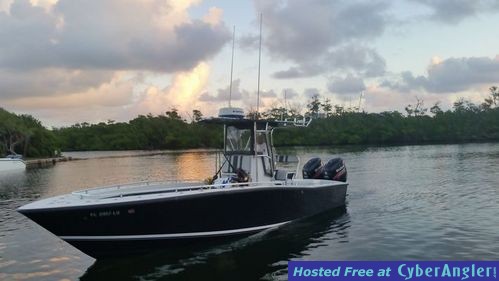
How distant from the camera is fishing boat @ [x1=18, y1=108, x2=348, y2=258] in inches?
452

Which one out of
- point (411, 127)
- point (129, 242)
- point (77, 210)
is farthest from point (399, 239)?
point (411, 127)

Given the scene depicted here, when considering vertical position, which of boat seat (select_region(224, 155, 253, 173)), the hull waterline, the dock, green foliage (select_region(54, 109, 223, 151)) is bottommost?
the dock

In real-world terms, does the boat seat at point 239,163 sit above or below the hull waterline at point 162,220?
above

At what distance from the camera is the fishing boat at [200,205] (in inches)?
452

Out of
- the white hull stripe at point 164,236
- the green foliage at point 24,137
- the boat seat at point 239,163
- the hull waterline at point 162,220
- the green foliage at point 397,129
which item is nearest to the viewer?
the hull waterline at point 162,220

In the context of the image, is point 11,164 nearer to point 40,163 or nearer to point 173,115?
point 40,163

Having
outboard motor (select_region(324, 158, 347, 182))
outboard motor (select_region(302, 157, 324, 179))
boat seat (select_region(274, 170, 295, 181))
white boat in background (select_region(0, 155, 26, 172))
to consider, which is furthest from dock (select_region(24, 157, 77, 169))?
boat seat (select_region(274, 170, 295, 181))

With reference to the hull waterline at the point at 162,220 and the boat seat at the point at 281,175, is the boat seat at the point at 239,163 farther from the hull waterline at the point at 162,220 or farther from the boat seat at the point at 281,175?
the hull waterline at the point at 162,220

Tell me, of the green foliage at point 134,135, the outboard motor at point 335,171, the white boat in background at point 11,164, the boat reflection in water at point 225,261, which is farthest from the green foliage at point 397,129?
the boat reflection in water at point 225,261

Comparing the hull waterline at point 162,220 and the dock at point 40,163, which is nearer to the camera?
the hull waterline at point 162,220

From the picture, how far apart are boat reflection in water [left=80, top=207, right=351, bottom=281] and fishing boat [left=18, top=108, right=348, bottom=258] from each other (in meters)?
0.31

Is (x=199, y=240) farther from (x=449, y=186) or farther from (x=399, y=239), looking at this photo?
(x=449, y=186)

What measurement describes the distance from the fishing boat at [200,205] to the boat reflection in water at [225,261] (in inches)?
12.1

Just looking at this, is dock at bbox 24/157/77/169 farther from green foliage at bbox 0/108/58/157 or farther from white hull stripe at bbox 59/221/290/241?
white hull stripe at bbox 59/221/290/241
